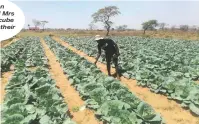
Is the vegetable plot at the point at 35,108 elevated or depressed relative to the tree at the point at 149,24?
depressed

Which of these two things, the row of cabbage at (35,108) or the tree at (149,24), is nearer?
the row of cabbage at (35,108)

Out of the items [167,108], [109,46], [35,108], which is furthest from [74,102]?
[109,46]

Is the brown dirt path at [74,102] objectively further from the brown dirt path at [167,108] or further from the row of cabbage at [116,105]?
the brown dirt path at [167,108]

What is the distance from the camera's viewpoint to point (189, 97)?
709cm

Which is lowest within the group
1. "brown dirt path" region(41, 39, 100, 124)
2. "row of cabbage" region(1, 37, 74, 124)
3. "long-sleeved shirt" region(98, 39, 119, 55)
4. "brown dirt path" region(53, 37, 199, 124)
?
"brown dirt path" region(41, 39, 100, 124)

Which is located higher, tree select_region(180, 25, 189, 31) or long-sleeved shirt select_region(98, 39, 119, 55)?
tree select_region(180, 25, 189, 31)

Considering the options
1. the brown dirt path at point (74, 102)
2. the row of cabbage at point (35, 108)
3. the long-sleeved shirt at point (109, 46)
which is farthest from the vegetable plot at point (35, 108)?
the long-sleeved shirt at point (109, 46)

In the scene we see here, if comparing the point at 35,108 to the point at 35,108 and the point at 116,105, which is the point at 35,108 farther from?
the point at 116,105

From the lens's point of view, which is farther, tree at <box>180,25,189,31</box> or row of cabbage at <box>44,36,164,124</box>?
tree at <box>180,25,189,31</box>

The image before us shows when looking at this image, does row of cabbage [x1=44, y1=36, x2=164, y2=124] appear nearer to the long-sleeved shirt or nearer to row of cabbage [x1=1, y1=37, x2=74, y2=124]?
row of cabbage [x1=1, y1=37, x2=74, y2=124]

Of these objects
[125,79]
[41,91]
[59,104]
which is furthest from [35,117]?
[125,79]

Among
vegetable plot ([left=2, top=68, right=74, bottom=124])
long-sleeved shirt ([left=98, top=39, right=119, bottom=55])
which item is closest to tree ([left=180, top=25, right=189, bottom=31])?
long-sleeved shirt ([left=98, top=39, right=119, bottom=55])

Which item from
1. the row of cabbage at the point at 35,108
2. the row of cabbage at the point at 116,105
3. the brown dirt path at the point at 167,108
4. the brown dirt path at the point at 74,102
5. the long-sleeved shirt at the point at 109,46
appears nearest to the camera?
the row of cabbage at the point at 35,108

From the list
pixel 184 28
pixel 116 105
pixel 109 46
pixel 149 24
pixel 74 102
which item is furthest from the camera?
pixel 184 28
